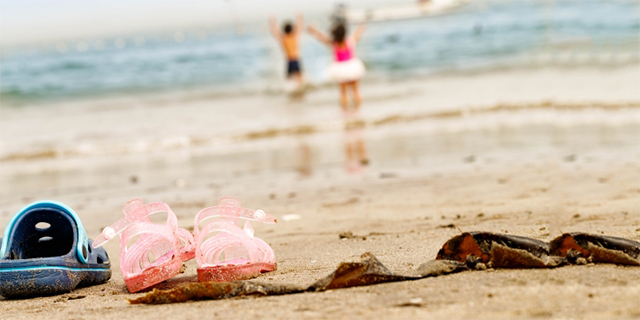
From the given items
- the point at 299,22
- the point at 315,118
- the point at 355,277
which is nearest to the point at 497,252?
the point at 355,277

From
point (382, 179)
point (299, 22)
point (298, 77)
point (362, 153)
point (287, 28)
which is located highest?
point (287, 28)

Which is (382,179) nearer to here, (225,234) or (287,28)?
(225,234)

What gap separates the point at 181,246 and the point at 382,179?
299 cm

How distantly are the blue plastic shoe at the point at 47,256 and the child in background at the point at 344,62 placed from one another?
8.87 metres

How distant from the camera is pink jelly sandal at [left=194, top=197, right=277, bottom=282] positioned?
9.45 ft

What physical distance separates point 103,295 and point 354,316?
135 centimetres

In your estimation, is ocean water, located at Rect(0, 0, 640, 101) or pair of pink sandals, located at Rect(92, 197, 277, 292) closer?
pair of pink sandals, located at Rect(92, 197, 277, 292)

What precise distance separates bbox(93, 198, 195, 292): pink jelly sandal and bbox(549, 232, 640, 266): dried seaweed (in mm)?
1656

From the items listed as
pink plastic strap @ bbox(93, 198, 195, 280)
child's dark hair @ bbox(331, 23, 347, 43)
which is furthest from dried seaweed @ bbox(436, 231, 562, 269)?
child's dark hair @ bbox(331, 23, 347, 43)

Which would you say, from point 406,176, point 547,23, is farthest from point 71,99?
point 547,23

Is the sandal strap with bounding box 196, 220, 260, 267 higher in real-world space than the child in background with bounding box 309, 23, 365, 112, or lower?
lower

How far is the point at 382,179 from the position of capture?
5.80 meters

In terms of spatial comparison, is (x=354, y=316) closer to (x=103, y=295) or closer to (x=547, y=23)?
(x=103, y=295)

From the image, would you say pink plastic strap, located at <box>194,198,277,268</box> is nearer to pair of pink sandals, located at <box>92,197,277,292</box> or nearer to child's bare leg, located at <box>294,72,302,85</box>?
pair of pink sandals, located at <box>92,197,277,292</box>
